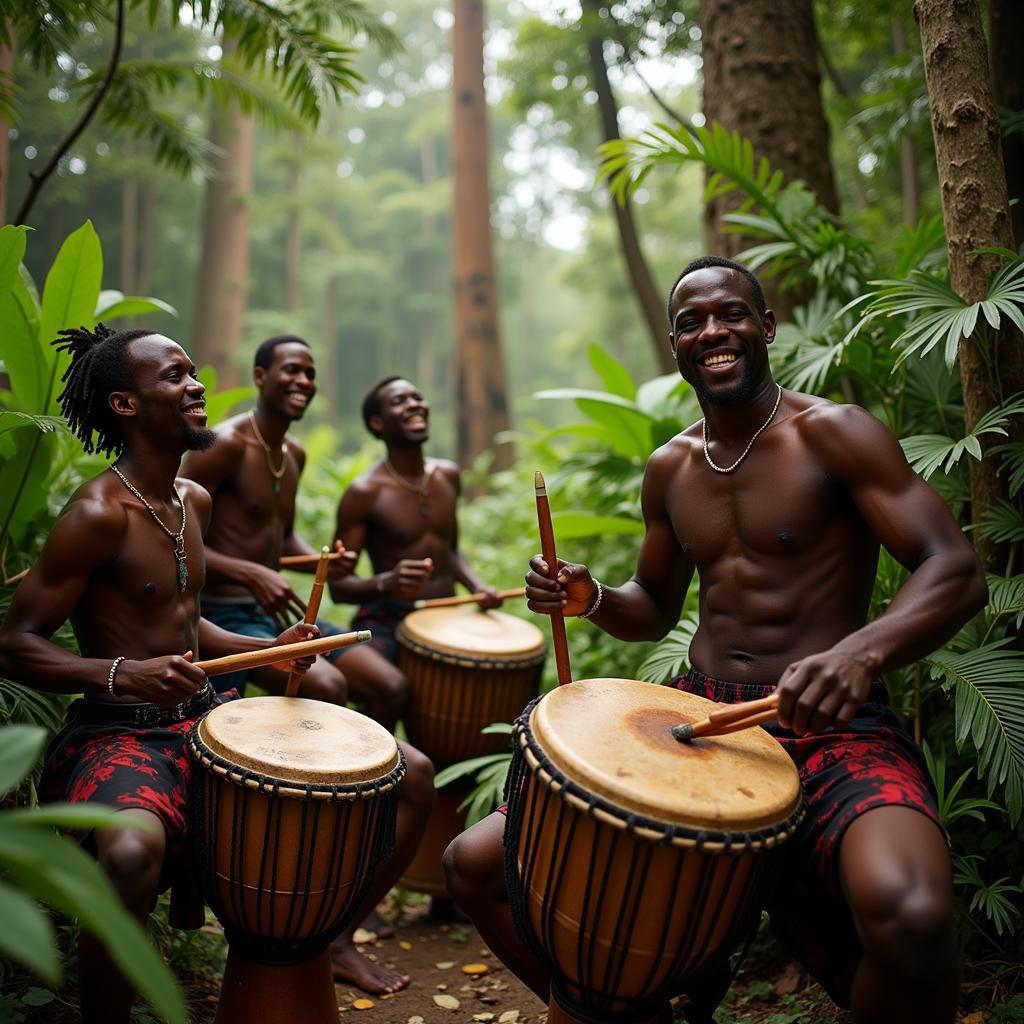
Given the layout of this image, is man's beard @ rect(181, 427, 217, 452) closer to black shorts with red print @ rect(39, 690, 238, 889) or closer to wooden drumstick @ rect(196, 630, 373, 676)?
wooden drumstick @ rect(196, 630, 373, 676)

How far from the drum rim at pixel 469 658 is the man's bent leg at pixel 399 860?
70 cm

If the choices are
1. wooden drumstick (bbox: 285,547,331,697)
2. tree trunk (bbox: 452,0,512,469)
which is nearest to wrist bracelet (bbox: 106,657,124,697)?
wooden drumstick (bbox: 285,547,331,697)

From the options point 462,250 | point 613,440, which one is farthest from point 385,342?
point 613,440

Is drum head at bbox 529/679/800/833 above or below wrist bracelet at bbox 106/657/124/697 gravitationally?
above

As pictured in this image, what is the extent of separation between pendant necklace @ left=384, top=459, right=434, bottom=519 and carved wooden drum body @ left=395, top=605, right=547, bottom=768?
0.60m

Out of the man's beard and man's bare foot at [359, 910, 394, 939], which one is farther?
man's bare foot at [359, 910, 394, 939]

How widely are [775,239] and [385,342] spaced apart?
29846 millimetres

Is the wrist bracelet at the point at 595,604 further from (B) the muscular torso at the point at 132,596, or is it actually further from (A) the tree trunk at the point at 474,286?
(A) the tree trunk at the point at 474,286

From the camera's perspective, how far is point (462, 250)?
1169cm

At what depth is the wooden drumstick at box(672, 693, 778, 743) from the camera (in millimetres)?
2088

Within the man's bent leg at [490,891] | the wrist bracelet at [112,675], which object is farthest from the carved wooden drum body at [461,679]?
the wrist bracelet at [112,675]

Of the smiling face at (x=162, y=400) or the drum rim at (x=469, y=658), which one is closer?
the smiling face at (x=162, y=400)

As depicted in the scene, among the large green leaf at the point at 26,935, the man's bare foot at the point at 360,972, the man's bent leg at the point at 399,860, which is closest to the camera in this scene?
the large green leaf at the point at 26,935

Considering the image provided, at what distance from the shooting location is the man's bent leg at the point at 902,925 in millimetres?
1877
